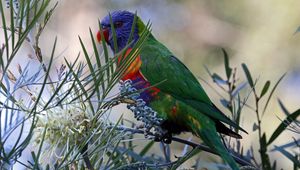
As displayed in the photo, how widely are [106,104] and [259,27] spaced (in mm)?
2929

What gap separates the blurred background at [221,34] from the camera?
10.7 ft

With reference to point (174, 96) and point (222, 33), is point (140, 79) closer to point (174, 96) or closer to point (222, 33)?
point (174, 96)

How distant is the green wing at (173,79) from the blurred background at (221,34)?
4.83 ft

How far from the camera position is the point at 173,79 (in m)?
1.48

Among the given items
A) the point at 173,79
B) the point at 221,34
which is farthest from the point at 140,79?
the point at 221,34

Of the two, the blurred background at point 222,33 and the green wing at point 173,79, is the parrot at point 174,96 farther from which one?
the blurred background at point 222,33

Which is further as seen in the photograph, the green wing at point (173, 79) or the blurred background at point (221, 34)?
the blurred background at point (221, 34)

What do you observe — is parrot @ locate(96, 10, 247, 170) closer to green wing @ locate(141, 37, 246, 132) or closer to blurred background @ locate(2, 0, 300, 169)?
green wing @ locate(141, 37, 246, 132)

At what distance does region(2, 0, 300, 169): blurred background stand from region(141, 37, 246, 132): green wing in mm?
1472

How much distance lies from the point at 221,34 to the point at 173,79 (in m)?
2.39

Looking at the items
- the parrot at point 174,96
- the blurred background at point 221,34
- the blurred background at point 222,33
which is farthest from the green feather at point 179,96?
the blurred background at point 221,34

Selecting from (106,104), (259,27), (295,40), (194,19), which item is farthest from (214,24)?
(106,104)

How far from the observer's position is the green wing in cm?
144

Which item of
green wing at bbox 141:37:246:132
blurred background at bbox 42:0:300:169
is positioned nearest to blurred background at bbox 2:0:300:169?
blurred background at bbox 42:0:300:169
